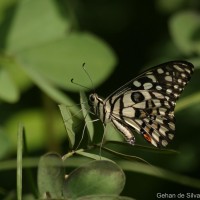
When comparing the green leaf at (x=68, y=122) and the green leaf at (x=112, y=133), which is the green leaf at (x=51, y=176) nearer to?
the green leaf at (x=68, y=122)

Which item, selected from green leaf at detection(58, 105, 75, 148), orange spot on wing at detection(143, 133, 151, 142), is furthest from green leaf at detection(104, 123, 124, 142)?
green leaf at detection(58, 105, 75, 148)

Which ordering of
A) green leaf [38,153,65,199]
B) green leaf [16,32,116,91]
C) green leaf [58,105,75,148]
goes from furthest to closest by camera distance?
green leaf [16,32,116,91] → green leaf [58,105,75,148] → green leaf [38,153,65,199]

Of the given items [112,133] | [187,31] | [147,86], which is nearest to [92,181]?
[112,133]

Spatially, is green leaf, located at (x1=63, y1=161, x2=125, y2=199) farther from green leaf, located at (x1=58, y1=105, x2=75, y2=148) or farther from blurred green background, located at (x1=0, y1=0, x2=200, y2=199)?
blurred green background, located at (x1=0, y1=0, x2=200, y2=199)

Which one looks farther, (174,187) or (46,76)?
(174,187)

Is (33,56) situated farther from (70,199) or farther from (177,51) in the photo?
(70,199)

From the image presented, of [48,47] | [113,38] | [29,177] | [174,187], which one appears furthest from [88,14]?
[29,177]
